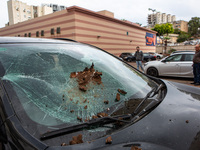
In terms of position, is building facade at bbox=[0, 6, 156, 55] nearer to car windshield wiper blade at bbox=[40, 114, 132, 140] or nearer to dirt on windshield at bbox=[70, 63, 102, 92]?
dirt on windshield at bbox=[70, 63, 102, 92]

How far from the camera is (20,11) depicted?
2149 inches

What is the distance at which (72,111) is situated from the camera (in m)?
1.08

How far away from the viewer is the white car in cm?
715

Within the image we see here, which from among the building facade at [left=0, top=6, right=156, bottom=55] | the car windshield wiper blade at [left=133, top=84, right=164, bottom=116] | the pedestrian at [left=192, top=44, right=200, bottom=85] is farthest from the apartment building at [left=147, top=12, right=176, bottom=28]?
the car windshield wiper blade at [left=133, top=84, right=164, bottom=116]

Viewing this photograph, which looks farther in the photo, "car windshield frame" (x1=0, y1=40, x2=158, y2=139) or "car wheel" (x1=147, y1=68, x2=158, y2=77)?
"car wheel" (x1=147, y1=68, x2=158, y2=77)

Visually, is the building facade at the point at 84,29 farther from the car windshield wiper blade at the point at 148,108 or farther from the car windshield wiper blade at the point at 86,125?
the car windshield wiper blade at the point at 86,125

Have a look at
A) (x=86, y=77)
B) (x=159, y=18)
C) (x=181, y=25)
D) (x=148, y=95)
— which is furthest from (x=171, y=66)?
(x=159, y=18)

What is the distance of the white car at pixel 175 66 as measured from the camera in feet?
23.5

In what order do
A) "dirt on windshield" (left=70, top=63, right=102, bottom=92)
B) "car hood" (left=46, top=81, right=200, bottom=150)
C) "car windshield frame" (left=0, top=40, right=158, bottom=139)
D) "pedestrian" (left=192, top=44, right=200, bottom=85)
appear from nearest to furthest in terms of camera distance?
"car hood" (left=46, top=81, right=200, bottom=150)
"car windshield frame" (left=0, top=40, right=158, bottom=139)
"dirt on windshield" (left=70, top=63, right=102, bottom=92)
"pedestrian" (left=192, top=44, right=200, bottom=85)

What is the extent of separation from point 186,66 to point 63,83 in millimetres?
7314

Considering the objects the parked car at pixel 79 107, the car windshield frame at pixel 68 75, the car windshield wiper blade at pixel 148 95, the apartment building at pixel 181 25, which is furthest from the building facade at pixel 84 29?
the apartment building at pixel 181 25

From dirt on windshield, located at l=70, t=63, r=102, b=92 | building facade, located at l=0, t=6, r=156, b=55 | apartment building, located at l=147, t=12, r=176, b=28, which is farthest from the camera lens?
apartment building, located at l=147, t=12, r=176, b=28

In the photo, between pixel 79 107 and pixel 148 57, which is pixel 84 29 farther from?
pixel 79 107

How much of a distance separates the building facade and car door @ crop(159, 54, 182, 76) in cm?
903
